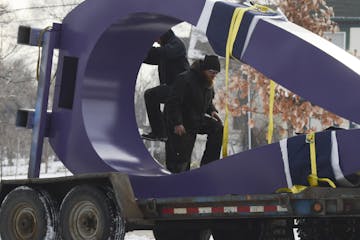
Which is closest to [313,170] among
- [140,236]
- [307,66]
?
[307,66]

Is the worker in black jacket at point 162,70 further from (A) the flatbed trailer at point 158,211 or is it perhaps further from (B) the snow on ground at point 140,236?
(B) the snow on ground at point 140,236

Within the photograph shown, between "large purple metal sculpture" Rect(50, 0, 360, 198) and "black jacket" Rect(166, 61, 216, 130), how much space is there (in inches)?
22.6

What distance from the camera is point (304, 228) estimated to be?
9953mm

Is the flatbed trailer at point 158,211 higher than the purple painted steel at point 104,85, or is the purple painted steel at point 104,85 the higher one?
the purple painted steel at point 104,85

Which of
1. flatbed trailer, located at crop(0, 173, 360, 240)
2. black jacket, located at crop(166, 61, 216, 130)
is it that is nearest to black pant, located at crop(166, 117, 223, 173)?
black jacket, located at crop(166, 61, 216, 130)

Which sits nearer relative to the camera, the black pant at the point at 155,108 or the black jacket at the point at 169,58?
the black pant at the point at 155,108

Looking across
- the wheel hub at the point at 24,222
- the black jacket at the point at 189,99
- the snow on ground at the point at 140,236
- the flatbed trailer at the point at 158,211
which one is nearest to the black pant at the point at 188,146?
the black jacket at the point at 189,99

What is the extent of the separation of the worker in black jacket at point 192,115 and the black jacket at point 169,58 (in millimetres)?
653

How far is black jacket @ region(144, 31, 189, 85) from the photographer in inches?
450

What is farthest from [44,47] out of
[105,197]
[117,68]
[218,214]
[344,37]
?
[344,37]

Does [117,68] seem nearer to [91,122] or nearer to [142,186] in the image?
[91,122]

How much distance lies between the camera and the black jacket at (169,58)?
11.4 meters

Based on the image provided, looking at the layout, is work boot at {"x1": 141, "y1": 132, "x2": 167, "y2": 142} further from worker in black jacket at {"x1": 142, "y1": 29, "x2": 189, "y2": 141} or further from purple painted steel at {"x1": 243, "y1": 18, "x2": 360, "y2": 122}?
purple painted steel at {"x1": 243, "y1": 18, "x2": 360, "y2": 122}

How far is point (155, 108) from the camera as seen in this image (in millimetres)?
11391
